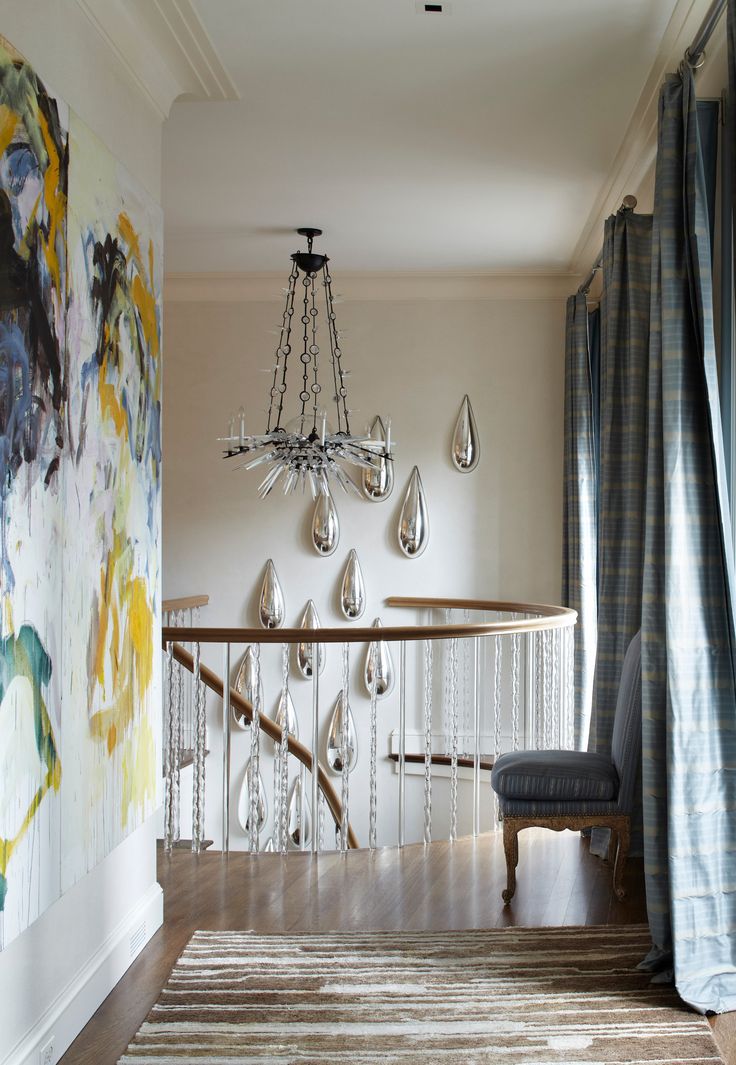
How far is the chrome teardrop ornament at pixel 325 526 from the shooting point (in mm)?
7098

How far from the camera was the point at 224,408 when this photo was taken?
7.25 meters

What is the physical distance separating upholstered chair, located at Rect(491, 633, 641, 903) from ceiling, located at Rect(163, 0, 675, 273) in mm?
2318

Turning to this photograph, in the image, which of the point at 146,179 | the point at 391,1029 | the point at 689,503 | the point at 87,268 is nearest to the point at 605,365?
the point at 689,503

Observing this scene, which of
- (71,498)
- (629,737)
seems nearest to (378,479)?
(629,737)

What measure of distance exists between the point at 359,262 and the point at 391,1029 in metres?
5.01

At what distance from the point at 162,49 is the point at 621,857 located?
352 cm

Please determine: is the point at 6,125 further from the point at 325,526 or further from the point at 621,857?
the point at 325,526

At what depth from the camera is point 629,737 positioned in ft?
13.1

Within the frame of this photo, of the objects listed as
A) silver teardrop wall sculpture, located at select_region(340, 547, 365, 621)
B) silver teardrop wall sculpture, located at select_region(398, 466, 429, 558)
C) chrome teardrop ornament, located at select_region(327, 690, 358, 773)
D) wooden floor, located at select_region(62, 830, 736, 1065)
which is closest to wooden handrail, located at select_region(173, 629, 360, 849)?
chrome teardrop ornament, located at select_region(327, 690, 358, 773)

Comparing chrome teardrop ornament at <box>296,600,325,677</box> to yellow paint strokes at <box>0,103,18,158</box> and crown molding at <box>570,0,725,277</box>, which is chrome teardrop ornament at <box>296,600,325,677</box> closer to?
crown molding at <box>570,0,725,277</box>

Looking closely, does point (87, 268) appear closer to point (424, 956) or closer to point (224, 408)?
point (424, 956)

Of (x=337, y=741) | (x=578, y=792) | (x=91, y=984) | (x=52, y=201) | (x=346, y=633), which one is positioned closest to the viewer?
(x=52, y=201)

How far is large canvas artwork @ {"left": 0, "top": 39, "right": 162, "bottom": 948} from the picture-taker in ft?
8.13

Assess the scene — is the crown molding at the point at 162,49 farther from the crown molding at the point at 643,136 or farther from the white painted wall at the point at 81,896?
the crown molding at the point at 643,136
